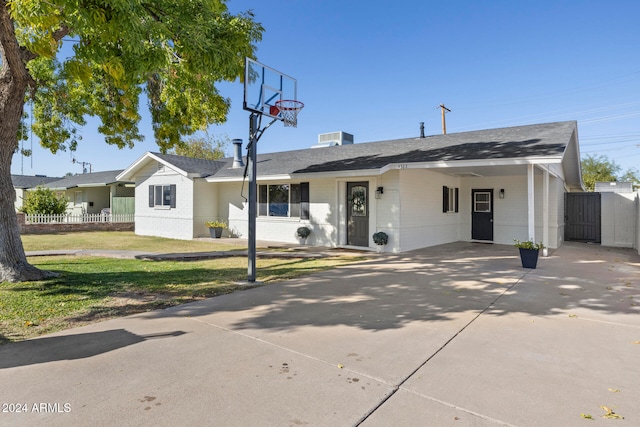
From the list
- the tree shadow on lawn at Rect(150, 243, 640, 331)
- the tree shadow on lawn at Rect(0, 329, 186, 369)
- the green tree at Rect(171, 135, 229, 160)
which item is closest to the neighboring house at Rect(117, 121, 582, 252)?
the tree shadow on lawn at Rect(150, 243, 640, 331)

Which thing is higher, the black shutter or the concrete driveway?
the black shutter

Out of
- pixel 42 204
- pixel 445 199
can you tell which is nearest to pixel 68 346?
pixel 445 199

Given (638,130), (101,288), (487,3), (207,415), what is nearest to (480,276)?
(207,415)

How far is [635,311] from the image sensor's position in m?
5.09

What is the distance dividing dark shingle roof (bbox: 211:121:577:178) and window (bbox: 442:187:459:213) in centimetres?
226

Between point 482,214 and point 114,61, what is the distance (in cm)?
1377

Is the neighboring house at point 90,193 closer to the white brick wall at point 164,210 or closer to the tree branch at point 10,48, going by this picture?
the white brick wall at point 164,210

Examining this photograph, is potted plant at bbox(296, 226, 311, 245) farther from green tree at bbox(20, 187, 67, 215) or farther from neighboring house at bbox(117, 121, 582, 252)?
green tree at bbox(20, 187, 67, 215)

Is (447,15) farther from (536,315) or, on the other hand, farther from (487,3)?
(536,315)

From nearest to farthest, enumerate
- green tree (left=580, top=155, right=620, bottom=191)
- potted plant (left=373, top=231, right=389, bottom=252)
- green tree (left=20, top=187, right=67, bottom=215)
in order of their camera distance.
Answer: potted plant (left=373, top=231, right=389, bottom=252)
green tree (left=20, top=187, right=67, bottom=215)
green tree (left=580, top=155, right=620, bottom=191)

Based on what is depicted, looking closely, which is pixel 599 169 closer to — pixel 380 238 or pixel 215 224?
pixel 380 238

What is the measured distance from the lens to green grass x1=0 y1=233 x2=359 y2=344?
15.3 ft

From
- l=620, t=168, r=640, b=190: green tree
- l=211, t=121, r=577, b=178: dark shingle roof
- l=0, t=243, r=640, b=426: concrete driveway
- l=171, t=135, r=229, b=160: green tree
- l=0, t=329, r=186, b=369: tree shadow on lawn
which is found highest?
l=171, t=135, r=229, b=160: green tree

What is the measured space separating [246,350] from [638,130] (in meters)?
40.7
